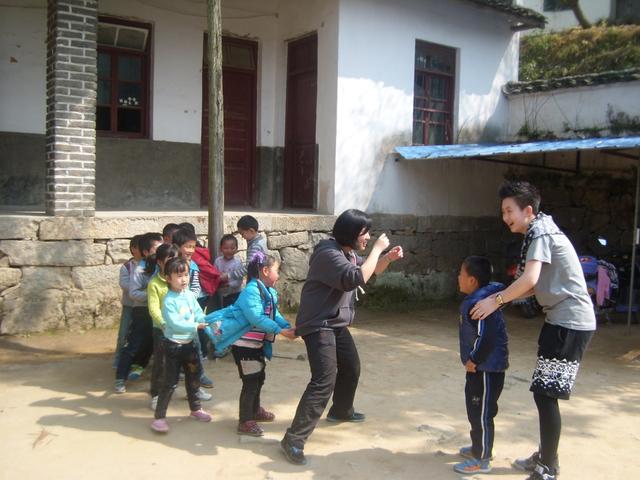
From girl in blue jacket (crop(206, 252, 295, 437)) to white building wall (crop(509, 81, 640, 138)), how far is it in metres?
7.52

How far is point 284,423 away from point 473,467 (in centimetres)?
133

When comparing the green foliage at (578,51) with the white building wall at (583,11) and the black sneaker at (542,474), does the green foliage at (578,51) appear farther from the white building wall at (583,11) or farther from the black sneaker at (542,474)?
the black sneaker at (542,474)

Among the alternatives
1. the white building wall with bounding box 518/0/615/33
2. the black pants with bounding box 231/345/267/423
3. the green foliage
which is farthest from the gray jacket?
the white building wall with bounding box 518/0/615/33

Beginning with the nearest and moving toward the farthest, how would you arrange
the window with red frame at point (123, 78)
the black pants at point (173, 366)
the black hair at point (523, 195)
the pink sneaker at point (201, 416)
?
the black hair at point (523, 195)
the black pants at point (173, 366)
the pink sneaker at point (201, 416)
the window with red frame at point (123, 78)

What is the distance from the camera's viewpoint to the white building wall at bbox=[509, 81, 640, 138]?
915 cm

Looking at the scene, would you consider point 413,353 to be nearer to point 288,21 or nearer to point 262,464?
point 262,464

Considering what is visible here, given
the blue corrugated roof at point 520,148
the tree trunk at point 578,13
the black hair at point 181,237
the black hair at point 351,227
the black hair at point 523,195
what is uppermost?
the tree trunk at point 578,13

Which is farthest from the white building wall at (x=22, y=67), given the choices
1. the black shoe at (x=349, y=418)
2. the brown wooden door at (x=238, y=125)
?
the black shoe at (x=349, y=418)

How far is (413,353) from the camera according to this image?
6238mm

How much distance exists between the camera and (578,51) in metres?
16.2

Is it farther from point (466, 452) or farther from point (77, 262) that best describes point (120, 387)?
point (466, 452)

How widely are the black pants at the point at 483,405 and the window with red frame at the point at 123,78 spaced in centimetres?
665

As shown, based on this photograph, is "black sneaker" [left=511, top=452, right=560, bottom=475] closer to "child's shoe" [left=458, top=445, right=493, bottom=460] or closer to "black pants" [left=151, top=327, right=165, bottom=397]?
"child's shoe" [left=458, top=445, right=493, bottom=460]

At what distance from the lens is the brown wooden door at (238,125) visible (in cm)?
947
